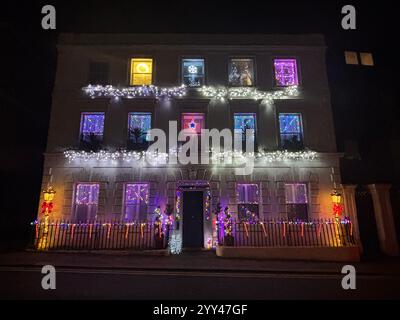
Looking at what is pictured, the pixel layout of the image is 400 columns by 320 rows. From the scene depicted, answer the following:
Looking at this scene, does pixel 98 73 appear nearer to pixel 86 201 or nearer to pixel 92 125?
pixel 92 125

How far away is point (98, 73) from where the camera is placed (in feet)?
47.9

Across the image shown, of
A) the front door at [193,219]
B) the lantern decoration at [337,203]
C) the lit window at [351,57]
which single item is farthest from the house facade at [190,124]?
the lit window at [351,57]

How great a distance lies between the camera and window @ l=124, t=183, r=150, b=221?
12.9 metres

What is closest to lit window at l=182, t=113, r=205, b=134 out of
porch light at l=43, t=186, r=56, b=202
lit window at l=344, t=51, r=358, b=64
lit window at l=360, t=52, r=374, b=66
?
porch light at l=43, t=186, r=56, b=202

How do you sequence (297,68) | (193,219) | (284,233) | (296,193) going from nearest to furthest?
(284,233), (193,219), (296,193), (297,68)

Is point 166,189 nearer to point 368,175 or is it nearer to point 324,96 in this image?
point 324,96

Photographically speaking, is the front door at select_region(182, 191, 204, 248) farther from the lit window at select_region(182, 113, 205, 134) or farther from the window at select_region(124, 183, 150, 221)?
the lit window at select_region(182, 113, 205, 134)

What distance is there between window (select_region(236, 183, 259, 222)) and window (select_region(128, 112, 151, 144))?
5625mm

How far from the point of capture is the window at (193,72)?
47.3 feet

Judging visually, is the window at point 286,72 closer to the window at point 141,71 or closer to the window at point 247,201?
the window at point 247,201

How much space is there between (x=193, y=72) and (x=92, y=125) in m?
6.31

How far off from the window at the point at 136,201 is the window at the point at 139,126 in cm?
239

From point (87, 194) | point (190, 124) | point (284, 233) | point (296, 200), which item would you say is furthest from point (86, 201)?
point (296, 200)

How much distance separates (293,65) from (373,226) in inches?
371
